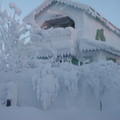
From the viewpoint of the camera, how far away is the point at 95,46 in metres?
18.2

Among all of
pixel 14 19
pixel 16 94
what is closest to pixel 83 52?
pixel 14 19

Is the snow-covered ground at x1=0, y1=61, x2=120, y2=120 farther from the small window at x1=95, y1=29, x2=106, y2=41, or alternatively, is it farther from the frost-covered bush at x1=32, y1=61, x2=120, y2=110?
the small window at x1=95, y1=29, x2=106, y2=41

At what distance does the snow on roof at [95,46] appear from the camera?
59.0ft

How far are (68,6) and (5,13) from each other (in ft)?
42.6

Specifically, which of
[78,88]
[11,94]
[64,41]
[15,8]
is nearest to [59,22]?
[64,41]

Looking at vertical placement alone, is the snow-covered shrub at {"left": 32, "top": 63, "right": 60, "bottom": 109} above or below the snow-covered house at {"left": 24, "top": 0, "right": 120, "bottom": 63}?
below

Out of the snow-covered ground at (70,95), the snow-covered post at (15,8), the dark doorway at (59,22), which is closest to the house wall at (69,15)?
the dark doorway at (59,22)

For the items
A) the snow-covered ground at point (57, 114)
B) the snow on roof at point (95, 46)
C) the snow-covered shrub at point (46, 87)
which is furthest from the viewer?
the snow on roof at point (95, 46)

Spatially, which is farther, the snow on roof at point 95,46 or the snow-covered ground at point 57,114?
the snow on roof at point 95,46

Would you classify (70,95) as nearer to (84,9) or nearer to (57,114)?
(57,114)

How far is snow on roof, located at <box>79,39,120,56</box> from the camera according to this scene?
17969 mm

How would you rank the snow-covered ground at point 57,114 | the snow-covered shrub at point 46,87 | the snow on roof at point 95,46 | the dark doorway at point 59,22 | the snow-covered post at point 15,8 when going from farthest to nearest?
the dark doorway at point 59,22, the snow on roof at point 95,46, the snow-covered post at point 15,8, the snow-covered shrub at point 46,87, the snow-covered ground at point 57,114

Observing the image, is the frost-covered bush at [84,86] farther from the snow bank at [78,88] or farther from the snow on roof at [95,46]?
the snow on roof at [95,46]

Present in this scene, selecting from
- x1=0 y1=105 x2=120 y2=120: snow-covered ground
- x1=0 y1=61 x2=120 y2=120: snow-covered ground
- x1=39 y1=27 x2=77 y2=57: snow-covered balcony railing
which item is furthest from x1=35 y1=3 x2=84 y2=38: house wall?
x1=0 y1=105 x2=120 y2=120: snow-covered ground
